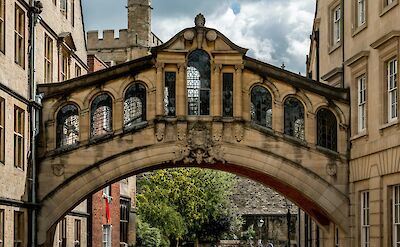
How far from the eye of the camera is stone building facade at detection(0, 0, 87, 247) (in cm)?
2525

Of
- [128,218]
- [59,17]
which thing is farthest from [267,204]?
[59,17]

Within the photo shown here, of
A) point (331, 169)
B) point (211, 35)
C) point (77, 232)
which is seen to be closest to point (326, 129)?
point (331, 169)

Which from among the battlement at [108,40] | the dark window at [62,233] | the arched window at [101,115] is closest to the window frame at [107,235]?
the dark window at [62,233]

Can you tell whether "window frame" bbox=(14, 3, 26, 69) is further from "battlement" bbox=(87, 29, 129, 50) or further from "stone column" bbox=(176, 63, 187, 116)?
"battlement" bbox=(87, 29, 129, 50)

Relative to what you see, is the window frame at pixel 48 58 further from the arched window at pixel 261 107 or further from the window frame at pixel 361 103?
the window frame at pixel 361 103

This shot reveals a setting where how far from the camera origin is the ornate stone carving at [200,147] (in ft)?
94.8

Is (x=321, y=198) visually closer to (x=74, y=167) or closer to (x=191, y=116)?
(x=191, y=116)

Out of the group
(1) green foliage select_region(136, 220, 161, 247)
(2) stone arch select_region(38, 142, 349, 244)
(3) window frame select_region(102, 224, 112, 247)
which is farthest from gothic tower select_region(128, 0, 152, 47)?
(2) stone arch select_region(38, 142, 349, 244)

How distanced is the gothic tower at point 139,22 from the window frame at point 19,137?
181ft

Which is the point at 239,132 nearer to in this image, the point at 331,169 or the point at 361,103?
the point at 331,169

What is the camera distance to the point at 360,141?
1094 inches

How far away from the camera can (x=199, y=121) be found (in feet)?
95.2

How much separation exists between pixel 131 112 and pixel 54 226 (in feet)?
13.7

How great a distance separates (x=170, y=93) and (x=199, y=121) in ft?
4.09
